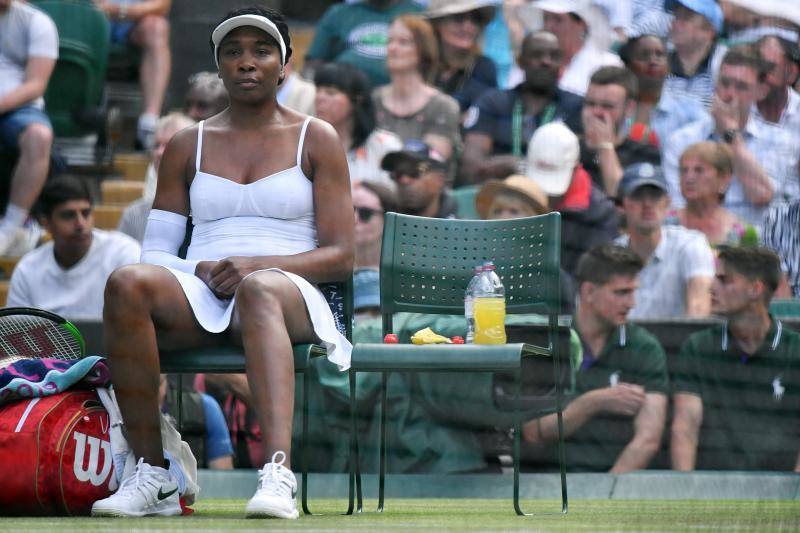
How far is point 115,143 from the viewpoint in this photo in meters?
6.02

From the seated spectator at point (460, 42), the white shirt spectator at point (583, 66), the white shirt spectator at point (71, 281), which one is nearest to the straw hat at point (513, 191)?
the white shirt spectator at point (583, 66)

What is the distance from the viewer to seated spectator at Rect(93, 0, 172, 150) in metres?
5.96

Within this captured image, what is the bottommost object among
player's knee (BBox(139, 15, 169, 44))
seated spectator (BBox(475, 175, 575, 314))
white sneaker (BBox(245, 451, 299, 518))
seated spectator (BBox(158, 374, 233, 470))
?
seated spectator (BBox(158, 374, 233, 470))

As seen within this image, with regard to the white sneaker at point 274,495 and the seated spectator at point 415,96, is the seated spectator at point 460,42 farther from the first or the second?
the white sneaker at point 274,495

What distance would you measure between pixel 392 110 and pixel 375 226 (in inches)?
26.1

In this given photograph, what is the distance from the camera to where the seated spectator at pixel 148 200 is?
5402 millimetres

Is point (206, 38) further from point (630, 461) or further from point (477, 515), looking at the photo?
point (477, 515)

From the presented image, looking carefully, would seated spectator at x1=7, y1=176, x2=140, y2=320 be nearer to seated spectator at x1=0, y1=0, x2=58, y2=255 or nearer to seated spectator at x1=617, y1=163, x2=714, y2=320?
seated spectator at x1=0, y1=0, x2=58, y2=255

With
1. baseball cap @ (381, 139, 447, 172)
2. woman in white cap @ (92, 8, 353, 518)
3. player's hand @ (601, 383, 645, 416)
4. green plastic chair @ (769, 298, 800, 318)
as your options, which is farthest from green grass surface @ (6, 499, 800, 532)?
baseball cap @ (381, 139, 447, 172)

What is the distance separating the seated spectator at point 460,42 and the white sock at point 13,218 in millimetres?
1673

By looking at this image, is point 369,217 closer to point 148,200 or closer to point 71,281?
point 148,200

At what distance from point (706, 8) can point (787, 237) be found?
1.09m

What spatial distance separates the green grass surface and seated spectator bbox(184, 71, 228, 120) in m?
2.03

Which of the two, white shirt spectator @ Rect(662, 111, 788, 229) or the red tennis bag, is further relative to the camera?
white shirt spectator @ Rect(662, 111, 788, 229)
